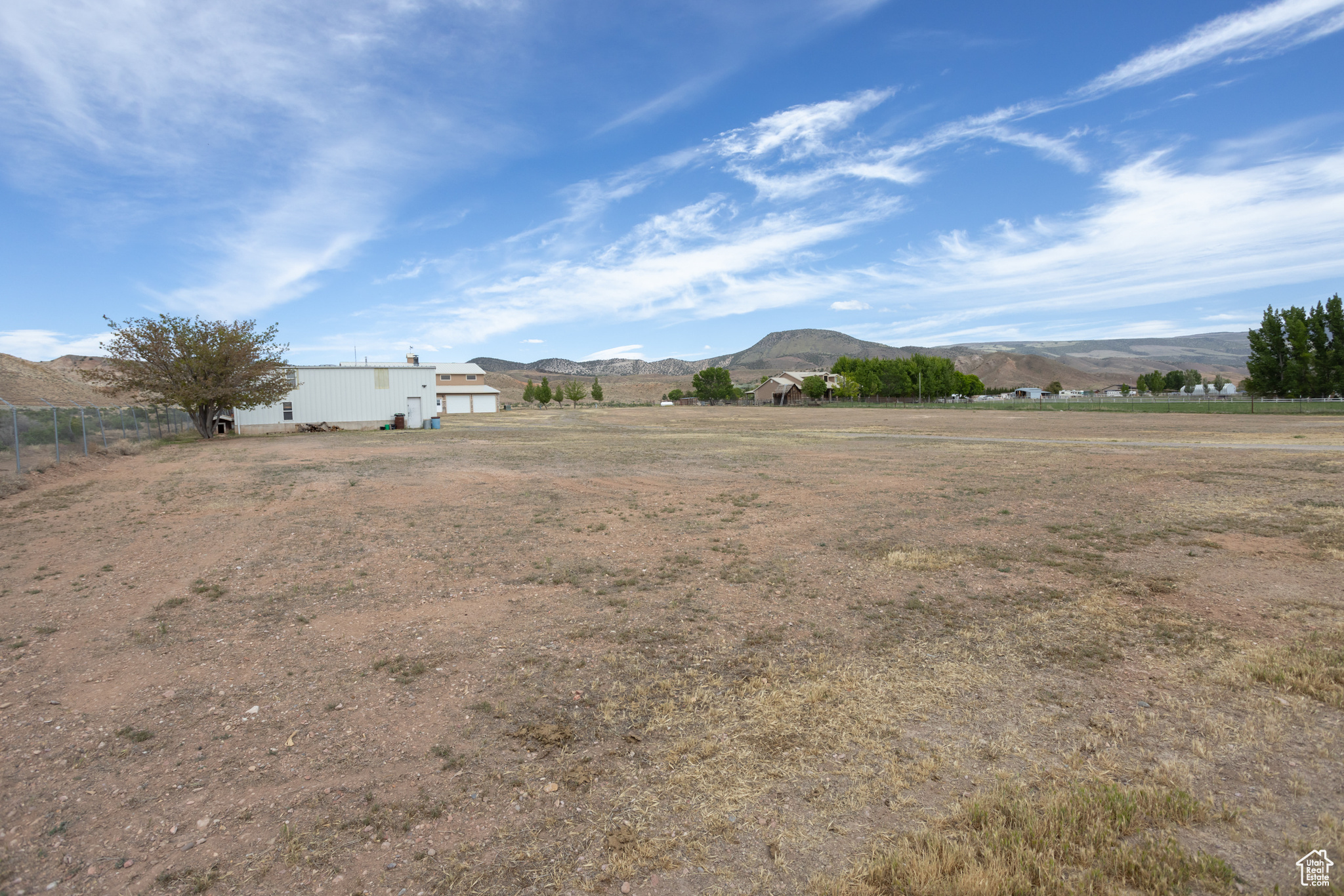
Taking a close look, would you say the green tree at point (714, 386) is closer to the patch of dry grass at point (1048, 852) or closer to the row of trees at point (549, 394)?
the row of trees at point (549, 394)

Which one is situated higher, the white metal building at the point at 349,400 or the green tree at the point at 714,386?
the green tree at the point at 714,386

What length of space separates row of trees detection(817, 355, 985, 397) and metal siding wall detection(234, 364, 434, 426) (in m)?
79.4

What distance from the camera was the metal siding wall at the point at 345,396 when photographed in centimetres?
3838

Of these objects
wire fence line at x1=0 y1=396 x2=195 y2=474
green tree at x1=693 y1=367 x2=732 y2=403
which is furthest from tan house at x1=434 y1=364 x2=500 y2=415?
green tree at x1=693 y1=367 x2=732 y2=403

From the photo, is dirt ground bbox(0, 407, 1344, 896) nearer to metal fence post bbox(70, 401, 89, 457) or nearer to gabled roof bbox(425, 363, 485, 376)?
metal fence post bbox(70, 401, 89, 457)

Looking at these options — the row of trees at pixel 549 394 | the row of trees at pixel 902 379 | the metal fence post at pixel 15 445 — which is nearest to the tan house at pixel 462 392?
the row of trees at pixel 549 394

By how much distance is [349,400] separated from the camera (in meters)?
40.7

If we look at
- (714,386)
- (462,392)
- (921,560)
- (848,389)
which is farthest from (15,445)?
(714,386)

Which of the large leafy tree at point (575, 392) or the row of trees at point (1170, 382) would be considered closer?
the large leafy tree at point (575, 392)

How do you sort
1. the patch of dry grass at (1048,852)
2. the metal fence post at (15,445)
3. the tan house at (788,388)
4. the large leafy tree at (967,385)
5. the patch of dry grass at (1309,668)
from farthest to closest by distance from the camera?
the tan house at (788,388) → the large leafy tree at (967,385) → the metal fence post at (15,445) → the patch of dry grass at (1309,668) → the patch of dry grass at (1048,852)

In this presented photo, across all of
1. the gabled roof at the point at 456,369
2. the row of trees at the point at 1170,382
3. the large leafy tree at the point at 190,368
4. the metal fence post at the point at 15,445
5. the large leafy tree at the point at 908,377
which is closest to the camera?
the metal fence post at the point at 15,445

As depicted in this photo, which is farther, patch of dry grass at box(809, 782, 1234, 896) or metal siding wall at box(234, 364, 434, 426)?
metal siding wall at box(234, 364, 434, 426)

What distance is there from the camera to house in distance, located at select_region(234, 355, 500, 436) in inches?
1500

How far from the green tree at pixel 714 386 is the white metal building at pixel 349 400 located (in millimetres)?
97520
